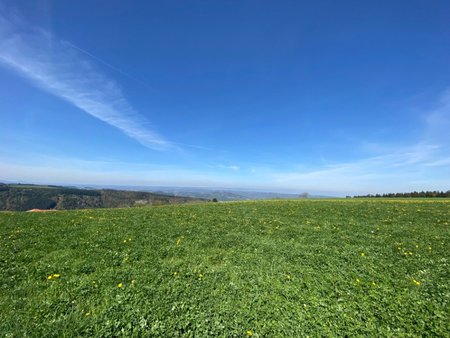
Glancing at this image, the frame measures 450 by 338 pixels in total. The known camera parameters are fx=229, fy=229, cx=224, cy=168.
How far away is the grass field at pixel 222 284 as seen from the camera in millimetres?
6230

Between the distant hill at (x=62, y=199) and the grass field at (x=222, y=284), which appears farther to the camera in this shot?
the distant hill at (x=62, y=199)

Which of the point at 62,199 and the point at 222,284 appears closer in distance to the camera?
the point at 222,284

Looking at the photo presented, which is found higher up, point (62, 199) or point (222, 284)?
point (222, 284)

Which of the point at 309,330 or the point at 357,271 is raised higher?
the point at 357,271

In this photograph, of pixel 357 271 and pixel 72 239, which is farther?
pixel 72 239

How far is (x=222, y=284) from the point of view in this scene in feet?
26.8

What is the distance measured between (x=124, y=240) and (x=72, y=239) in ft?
9.55

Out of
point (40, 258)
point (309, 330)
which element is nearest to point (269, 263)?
point (309, 330)

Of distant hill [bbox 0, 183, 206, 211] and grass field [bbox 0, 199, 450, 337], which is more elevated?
grass field [bbox 0, 199, 450, 337]

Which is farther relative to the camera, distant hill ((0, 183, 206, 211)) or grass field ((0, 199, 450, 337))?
distant hill ((0, 183, 206, 211))

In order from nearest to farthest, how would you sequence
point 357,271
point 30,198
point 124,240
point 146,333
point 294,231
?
1. point 146,333
2. point 357,271
3. point 124,240
4. point 294,231
5. point 30,198

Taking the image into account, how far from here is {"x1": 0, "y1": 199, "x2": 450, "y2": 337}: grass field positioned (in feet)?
20.4

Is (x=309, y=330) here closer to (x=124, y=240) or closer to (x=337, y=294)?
(x=337, y=294)

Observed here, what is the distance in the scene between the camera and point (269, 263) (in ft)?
32.4
